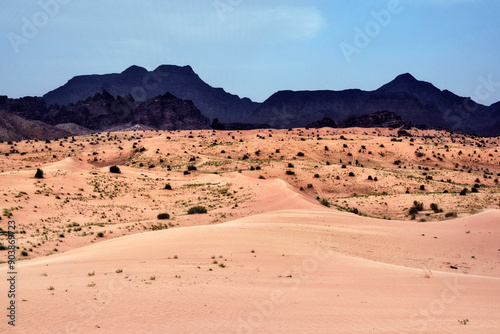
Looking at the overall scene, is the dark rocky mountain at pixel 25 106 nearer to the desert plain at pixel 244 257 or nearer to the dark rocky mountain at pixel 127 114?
the dark rocky mountain at pixel 127 114

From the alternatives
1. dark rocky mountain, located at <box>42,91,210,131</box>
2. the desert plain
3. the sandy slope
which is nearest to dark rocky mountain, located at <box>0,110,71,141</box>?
dark rocky mountain, located at <box>42,91,210,131</box>

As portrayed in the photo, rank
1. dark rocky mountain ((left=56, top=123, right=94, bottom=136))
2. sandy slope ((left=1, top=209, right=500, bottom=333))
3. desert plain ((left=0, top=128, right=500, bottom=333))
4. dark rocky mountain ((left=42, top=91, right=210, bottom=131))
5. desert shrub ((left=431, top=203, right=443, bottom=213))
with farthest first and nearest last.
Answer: dark rocky mountain ((left=42, top=91, right=210, bottom=131)) < dark rocky mountain ((left=56, top=123, right=94, bottom=136)) < desert shrub ((left=431, top=203, right=443, bottom=213)) < desert plain ((left=0, top=128, right=500, bottom=333)) < sandy slope ((left=1, top=209, right=500, bottom=333))

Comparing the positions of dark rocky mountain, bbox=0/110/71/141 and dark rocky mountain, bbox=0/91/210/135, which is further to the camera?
dark rocky mountain, bbox=0/91/210/135

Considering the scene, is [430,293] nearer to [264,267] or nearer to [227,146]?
[264,267]

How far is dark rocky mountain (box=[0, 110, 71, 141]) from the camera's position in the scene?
329 feet

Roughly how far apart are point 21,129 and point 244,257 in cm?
11586

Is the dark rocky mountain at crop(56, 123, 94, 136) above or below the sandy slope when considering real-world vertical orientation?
above

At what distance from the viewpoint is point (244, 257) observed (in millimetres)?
12750

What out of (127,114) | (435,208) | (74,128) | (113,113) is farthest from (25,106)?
(435,208)

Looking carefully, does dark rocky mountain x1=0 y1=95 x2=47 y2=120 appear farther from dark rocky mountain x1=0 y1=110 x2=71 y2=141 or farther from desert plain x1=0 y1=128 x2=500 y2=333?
desert plain x1=0 y1=128 x2=500 y2=333

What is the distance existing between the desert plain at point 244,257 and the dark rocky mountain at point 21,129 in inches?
2980

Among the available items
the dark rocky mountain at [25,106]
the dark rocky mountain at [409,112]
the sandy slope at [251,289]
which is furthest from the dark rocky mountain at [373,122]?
the dark rocky mountain at [25,106]

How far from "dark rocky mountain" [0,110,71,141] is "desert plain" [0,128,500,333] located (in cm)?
7569

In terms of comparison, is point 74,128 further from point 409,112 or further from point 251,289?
point 409,112
